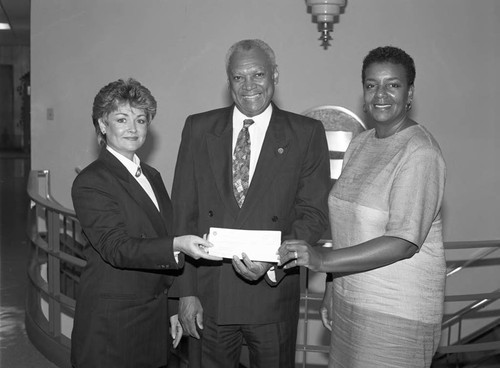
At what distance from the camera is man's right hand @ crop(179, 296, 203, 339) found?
2.50 metres

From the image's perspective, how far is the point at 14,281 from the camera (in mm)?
6656

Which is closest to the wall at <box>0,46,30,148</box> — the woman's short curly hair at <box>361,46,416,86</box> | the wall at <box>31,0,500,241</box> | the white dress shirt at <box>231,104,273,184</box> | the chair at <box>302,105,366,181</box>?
the wall at <box>31,0,500,241</box>

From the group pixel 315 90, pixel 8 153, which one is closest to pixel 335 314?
pixel 315 90

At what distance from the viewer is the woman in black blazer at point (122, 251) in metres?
2.38

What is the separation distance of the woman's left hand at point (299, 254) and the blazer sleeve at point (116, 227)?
1.27ft

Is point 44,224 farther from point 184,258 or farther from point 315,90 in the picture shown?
point 184,258

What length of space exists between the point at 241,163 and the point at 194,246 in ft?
1.29

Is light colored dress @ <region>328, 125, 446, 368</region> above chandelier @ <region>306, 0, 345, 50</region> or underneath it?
underneath

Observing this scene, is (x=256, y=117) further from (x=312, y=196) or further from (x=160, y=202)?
A: (x=160, y=202)

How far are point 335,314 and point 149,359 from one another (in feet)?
2.27

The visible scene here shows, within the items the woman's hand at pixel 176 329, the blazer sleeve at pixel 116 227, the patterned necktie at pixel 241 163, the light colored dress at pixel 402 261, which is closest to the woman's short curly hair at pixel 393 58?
the light colored dress at pixel 402 261

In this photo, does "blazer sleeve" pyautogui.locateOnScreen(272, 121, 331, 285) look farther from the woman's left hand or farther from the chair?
the chair

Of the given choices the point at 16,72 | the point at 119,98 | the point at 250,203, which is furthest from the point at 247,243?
the point at 16,72

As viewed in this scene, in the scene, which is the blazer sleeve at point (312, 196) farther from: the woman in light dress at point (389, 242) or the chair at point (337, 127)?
the chair at point (337, 127)
